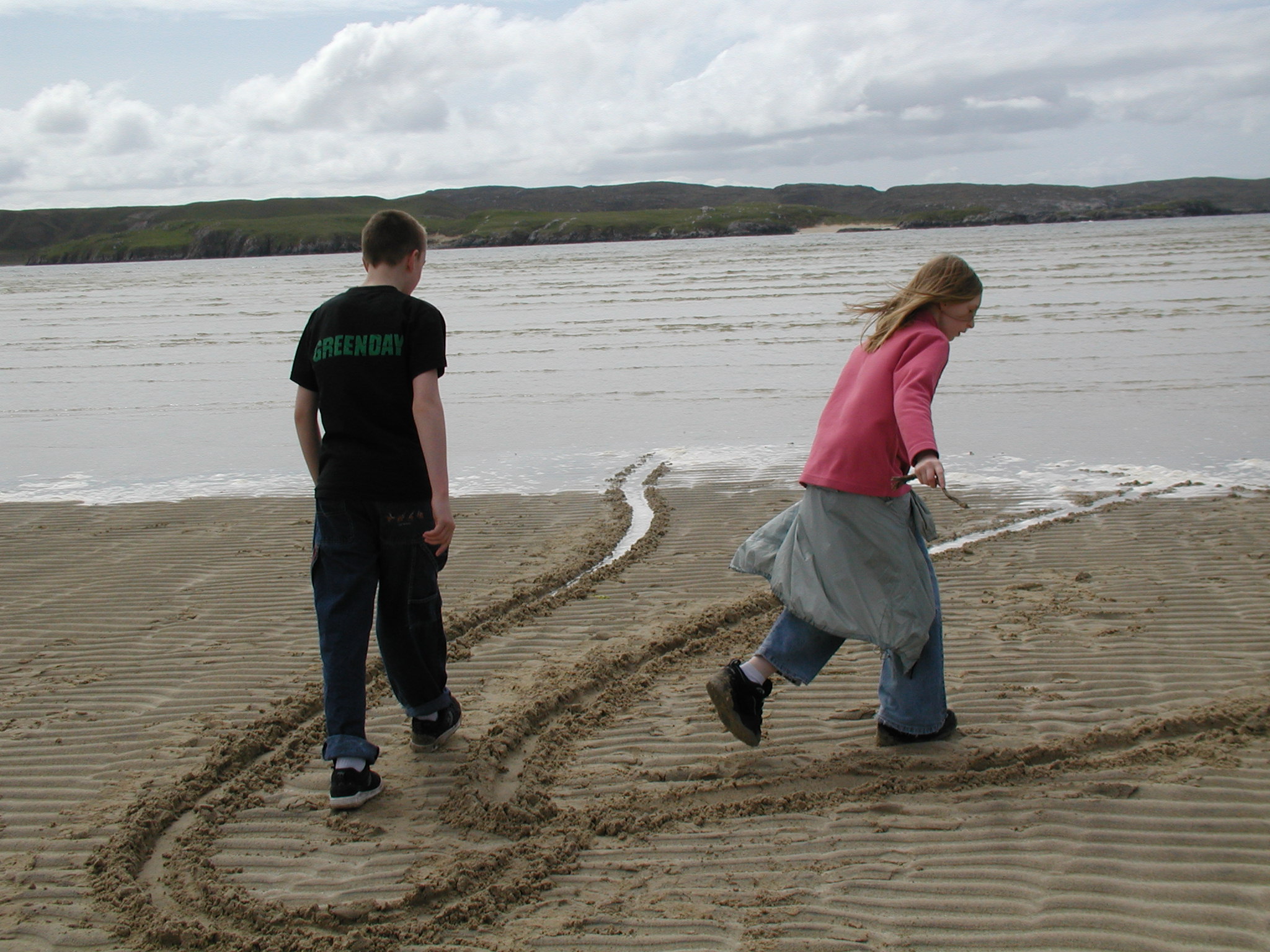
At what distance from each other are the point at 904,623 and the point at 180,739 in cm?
295

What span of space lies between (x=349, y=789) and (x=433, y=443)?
49.5 inches

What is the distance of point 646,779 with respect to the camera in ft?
12.6

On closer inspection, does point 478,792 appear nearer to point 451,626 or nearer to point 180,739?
point 180,739

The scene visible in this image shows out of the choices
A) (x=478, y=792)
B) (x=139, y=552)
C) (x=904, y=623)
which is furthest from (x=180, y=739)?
(x=139, y=552)

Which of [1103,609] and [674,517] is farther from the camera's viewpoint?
[674,517]

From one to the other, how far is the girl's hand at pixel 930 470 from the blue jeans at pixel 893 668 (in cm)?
62

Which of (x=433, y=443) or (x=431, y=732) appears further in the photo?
(x=431, y=732)

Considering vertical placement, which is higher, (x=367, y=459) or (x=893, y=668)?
(x=367, y=459)

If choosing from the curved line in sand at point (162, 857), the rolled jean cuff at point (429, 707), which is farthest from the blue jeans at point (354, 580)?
the curved line in sand at point (162, 857)

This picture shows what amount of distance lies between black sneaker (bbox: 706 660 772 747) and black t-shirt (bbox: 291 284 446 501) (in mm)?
1311

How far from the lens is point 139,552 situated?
7250 mm

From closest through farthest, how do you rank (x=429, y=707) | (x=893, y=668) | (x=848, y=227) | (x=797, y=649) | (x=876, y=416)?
(x=876, y=416) < (x=797, y=649) < (x=893, y=668) < (x=429, y=707) < (x=848, y=227)

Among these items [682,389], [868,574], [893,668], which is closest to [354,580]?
[868,574]

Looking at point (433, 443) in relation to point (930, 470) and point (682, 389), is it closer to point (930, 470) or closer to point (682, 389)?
point (930, 470)
